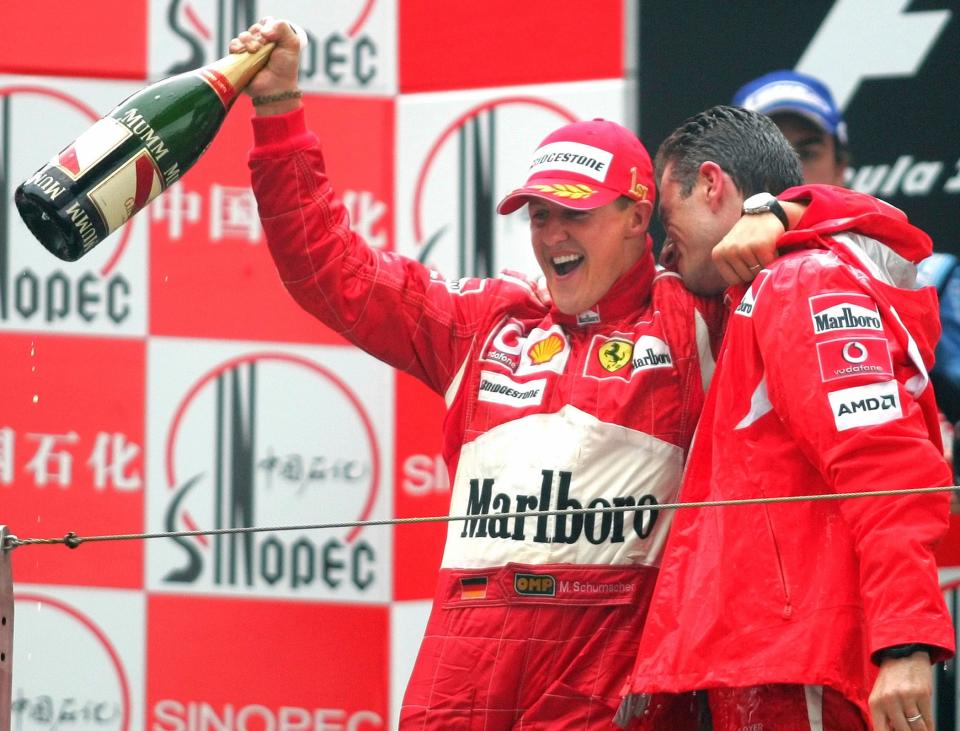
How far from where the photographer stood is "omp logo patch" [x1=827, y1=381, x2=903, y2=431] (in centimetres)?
176

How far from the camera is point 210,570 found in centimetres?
283

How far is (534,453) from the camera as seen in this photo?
84.1 inches

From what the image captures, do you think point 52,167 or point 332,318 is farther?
point 332,318

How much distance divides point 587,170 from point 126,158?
0.64 metres

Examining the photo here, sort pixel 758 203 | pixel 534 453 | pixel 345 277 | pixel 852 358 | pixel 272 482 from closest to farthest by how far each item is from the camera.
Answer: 1. pixel 852 358
2. pixel 758 203
3. pixel 534 453
4. pixel 345 277
5. pixel 272 482

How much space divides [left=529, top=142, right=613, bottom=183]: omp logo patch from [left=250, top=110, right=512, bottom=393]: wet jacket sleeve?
221 mm

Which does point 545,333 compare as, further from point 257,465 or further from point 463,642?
point 257,465

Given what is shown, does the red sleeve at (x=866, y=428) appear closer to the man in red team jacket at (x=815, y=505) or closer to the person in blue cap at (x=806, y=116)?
the man in red team jacket at (x=815, y=505)

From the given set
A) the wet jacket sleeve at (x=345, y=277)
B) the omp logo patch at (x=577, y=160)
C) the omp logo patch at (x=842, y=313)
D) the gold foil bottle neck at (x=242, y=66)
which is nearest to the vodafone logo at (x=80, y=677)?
the wet jacket sleeve at (x=345, y=277)

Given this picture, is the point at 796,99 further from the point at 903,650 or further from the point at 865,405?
the point at 903,650

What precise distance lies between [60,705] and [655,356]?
4.51ft

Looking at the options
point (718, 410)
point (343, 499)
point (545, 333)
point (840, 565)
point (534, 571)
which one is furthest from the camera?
point (343, 499)

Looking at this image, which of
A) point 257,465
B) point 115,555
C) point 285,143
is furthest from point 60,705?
point 285,143

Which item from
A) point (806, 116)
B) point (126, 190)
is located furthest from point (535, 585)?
point (806, 116)
